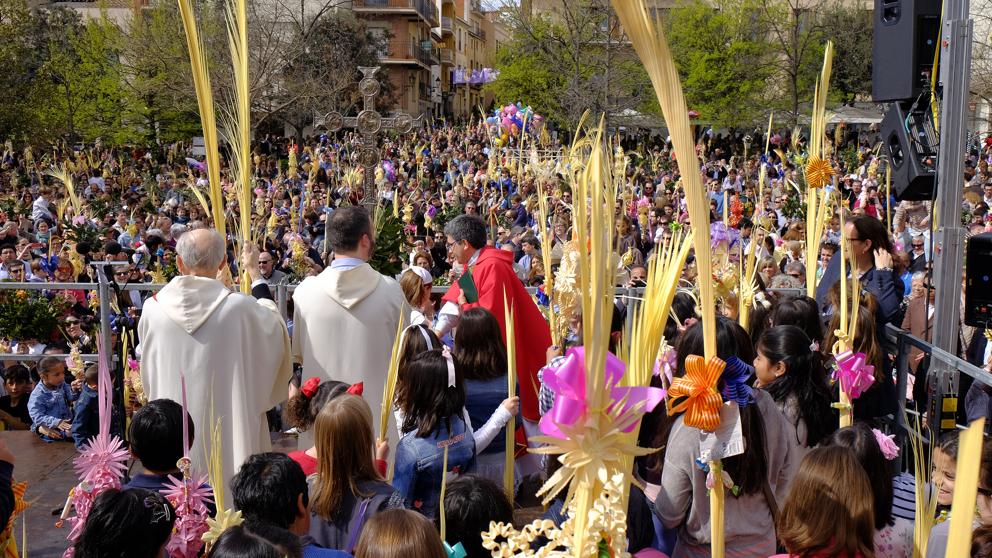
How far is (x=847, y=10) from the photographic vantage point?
42000mm

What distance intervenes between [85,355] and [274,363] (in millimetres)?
3383

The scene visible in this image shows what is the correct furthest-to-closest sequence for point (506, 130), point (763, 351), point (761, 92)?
point (761, 92) < point (506, 130) < point (763, 351)

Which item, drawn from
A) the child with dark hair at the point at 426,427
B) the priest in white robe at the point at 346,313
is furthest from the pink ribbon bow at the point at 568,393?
the priest in white robe at the point at 346,313

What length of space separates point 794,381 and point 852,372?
0.28 m

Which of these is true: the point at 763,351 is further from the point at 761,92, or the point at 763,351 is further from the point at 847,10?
the point at 847,10

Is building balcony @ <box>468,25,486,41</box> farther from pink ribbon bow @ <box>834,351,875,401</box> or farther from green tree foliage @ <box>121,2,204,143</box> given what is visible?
pink ribbon bow @ <box>834,351,875,401</box>

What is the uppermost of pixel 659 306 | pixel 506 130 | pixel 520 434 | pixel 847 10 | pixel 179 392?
pixel 847 10

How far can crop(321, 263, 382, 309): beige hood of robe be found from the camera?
15.1 feet

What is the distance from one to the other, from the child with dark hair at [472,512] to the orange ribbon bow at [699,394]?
2.41 ft

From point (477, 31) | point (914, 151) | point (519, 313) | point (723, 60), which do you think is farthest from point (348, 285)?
point (477, 31)

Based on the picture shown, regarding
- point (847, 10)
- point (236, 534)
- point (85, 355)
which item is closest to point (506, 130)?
point (85, 355)

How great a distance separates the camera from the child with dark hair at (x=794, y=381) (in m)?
3.87

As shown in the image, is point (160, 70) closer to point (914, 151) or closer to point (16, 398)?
point (16, 398)

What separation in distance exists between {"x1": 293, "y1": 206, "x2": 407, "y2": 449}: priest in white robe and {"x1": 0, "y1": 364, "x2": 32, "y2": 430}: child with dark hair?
3791mm
